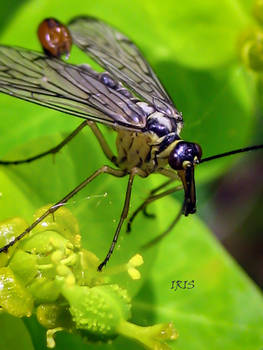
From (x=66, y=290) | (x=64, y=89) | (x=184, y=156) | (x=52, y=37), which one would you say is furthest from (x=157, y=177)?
(x=66, y=290)

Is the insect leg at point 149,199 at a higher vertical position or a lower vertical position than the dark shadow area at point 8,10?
lower

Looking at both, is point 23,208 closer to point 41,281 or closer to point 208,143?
point 41,281

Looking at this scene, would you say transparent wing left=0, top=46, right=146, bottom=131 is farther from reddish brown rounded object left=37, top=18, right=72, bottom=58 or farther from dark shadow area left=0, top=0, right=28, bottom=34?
dark shadow area left=0, top=0, right=28, bottom=34

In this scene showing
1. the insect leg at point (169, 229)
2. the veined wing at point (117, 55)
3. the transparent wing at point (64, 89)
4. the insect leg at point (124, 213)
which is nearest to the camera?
the insect leg at point (124, 213)

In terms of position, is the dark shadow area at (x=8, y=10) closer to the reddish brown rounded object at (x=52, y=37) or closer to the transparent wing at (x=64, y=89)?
the reddish brown rounded object at (x=52, y=37)

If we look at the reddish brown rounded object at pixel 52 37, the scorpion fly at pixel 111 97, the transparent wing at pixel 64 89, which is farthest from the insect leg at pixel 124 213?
the reddish brown rounded object at pixel 52 37

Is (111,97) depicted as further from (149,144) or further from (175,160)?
(175,160)

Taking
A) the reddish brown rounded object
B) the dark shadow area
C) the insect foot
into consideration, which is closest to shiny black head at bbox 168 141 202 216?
the insect foot
